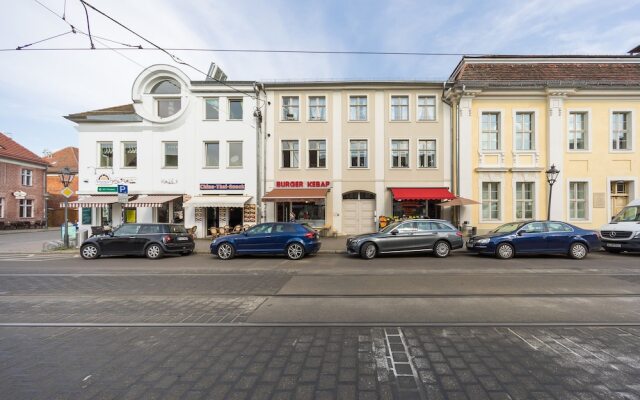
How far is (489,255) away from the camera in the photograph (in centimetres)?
1252

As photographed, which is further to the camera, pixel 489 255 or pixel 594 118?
pixel 594 118

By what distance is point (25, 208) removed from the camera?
32438mm

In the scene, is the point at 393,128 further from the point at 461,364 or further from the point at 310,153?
the point at 461,364

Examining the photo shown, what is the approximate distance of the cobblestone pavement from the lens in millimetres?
2900

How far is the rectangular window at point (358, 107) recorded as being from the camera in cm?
1955

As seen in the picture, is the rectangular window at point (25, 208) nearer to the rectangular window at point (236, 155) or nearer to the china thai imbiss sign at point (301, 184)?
the rectangular window at point (236, 155)

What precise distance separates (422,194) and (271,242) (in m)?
10.2

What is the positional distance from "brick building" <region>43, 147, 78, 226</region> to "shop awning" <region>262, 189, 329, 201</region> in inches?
969

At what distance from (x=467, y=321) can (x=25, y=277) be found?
11101mm

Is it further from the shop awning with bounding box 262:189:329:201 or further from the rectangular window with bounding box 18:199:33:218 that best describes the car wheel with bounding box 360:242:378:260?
the rectangular window with bounding box 18:199:33:218

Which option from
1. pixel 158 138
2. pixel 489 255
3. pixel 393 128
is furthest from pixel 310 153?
pixel 489 255

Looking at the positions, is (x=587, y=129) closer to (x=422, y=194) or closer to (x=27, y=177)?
(x=422, y=194)

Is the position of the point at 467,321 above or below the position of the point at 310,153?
below

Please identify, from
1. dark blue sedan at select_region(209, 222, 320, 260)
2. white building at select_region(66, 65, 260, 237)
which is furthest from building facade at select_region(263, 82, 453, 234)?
dark blue sedan at select_region(209, 222, 320, 260)
